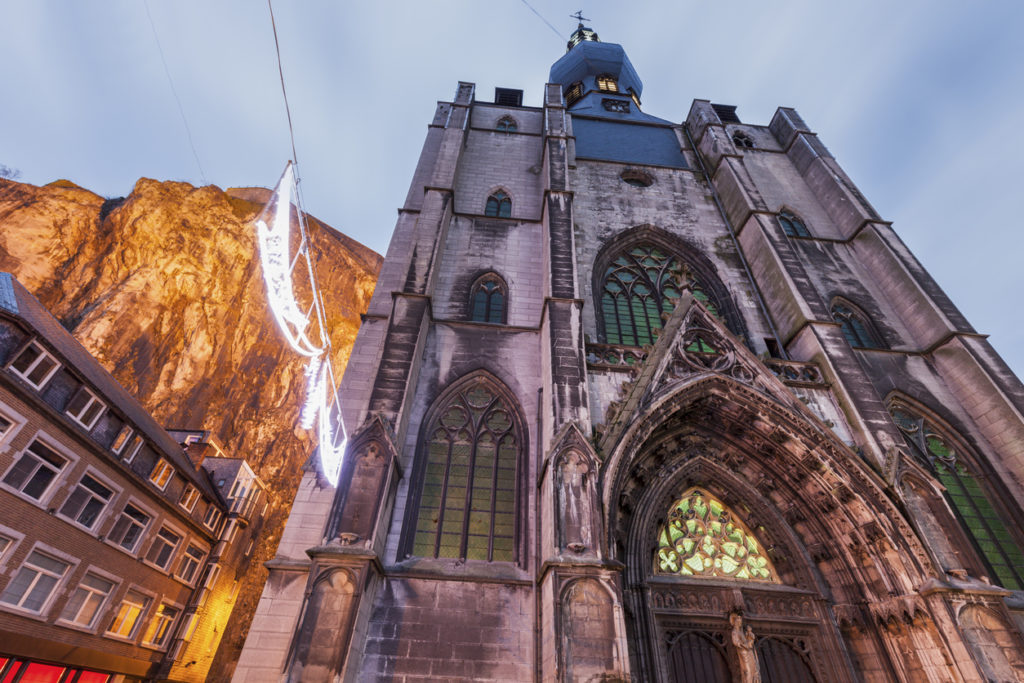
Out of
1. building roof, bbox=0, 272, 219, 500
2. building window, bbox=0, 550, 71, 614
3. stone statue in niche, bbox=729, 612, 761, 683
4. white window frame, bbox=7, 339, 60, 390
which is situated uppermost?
building roof, bbox=0, 272, 219, 500

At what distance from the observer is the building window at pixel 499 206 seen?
47.8 feet

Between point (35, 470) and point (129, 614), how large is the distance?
6.75m

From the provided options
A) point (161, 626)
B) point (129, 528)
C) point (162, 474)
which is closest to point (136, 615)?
point (161, 626)

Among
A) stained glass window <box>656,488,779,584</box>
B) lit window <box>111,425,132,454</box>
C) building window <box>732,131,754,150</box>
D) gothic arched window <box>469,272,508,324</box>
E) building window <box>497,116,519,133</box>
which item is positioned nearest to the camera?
stained glass window <box>656,488,779,584</box>

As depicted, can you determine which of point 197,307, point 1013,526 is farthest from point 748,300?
point 197,307

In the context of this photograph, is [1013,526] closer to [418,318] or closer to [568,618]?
[568,618]

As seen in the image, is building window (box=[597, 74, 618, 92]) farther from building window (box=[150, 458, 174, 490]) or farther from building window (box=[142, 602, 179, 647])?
building window (box=[142, 602, 179, 647])

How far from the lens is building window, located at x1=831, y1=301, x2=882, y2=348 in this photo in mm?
12234

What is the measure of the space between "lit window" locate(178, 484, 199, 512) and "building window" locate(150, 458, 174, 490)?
4.16 ft

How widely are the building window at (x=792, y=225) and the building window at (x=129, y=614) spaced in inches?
915

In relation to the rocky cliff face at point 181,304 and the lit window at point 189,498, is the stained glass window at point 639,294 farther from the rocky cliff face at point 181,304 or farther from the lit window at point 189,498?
the rocky cliff face at point 181,304

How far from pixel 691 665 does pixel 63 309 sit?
125 ft

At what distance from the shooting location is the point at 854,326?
12.6 metres

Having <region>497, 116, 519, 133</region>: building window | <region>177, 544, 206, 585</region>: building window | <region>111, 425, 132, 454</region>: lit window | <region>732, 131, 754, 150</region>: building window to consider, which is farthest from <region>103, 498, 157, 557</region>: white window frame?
<region>732, 131, 754, 150</region>: building window
